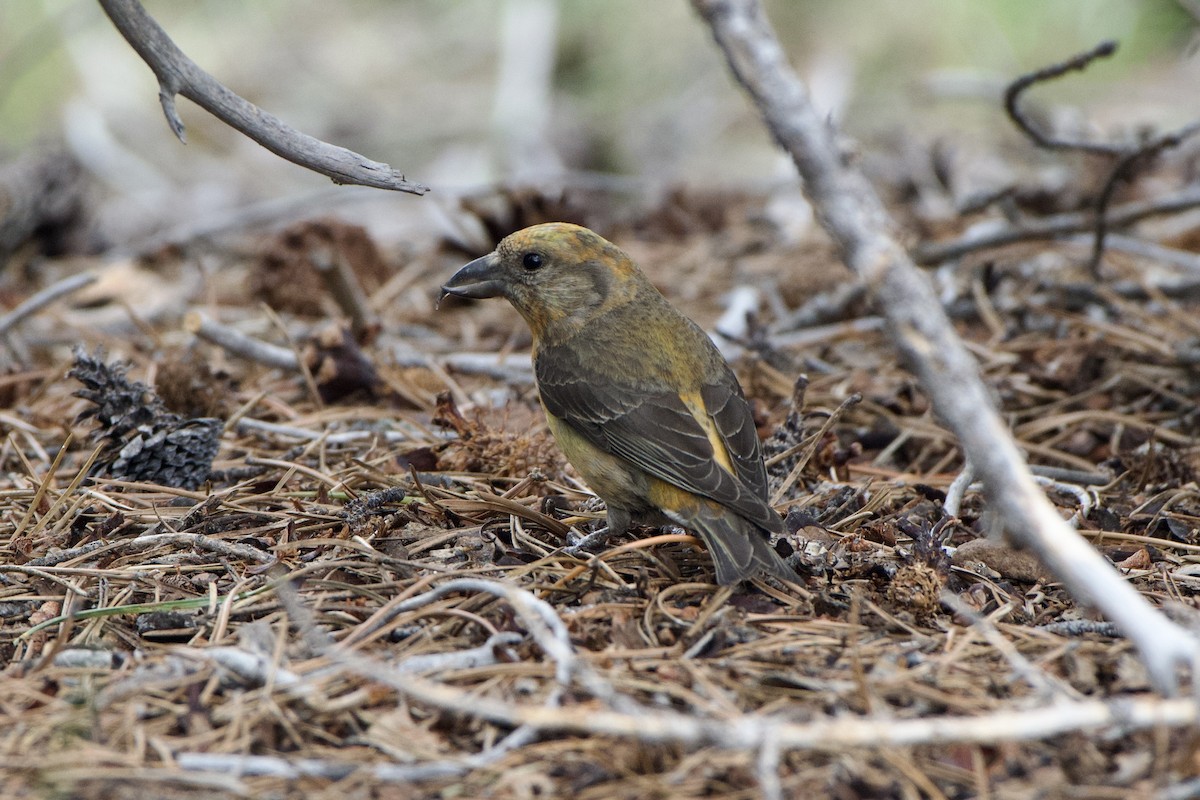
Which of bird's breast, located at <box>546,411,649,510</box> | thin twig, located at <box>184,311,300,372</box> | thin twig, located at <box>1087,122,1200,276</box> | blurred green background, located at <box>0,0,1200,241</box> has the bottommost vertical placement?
bird's breast, located at <box>546,411,649,510</box>

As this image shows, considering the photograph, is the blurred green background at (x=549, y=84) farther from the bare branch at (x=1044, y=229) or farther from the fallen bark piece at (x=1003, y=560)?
the fallen bark piece at (x=1003, y=560)

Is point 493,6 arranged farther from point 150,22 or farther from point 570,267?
point 150,22

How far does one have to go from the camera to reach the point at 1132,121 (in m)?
10.1

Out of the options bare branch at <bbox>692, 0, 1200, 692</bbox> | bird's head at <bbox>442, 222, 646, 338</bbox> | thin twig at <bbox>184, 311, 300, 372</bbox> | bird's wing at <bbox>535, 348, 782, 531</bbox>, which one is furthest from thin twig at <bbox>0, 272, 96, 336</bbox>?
bare branch at <bbox>692, 0, 1200, 692</bbox>

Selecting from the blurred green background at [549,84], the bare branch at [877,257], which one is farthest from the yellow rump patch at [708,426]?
the blurred green background at [549,84]

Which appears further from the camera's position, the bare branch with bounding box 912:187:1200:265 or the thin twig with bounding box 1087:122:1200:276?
the bare branch with bounding box 912:187:1200:265

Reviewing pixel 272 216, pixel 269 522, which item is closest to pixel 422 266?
pixel 272 216

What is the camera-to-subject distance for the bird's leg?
386cm

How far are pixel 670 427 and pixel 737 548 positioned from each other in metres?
0.70

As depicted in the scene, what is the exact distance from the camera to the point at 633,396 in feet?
13.9

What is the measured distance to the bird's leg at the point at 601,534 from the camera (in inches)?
152

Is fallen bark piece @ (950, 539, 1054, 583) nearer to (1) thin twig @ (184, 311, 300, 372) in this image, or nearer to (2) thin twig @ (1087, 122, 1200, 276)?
(2) thin twig @ (1087, 122, 1200, 276)

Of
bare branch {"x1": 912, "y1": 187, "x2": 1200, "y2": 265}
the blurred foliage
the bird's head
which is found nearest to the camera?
the bird's head

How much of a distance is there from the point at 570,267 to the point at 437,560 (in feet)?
5.15
